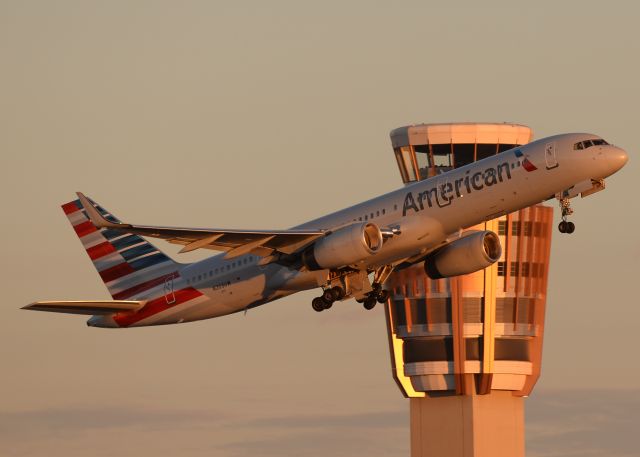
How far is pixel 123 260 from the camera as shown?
9556cm

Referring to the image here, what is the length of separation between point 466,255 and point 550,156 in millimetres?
9476

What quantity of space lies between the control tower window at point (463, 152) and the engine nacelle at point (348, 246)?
71623mm

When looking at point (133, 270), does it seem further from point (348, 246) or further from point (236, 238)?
point (348, 246)

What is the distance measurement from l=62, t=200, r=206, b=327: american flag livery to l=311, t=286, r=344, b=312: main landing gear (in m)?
7.22

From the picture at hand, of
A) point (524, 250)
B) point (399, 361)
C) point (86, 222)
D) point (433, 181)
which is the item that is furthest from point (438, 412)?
point (433, 181)

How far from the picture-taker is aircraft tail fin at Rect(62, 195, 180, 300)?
304 ft

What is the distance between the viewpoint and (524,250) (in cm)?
15688

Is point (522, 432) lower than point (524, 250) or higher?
lower

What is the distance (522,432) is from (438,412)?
8.06 m

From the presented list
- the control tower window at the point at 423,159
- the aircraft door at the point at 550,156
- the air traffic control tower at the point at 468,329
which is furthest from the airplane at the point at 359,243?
the air traffic control tower at the point at 468,329

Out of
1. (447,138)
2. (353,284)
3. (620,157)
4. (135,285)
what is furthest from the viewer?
(447,138)

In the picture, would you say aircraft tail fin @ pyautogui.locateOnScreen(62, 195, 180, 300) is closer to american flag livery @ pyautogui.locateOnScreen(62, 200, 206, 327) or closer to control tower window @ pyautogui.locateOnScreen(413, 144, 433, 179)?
american flag livery @ pyautogui.locateOnScreen(62, 200, 206, 327)

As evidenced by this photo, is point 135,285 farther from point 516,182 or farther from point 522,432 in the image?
point 522,432

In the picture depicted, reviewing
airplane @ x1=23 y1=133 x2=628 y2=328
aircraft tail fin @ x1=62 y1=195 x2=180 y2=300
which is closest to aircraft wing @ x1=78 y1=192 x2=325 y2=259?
airplane @ x1=23 y1=133 x2=628 y2=328
